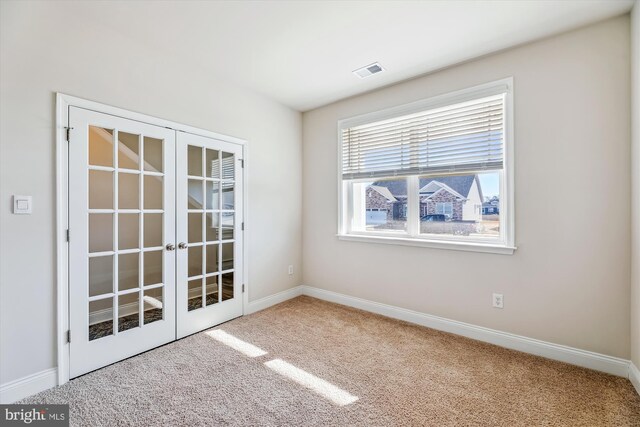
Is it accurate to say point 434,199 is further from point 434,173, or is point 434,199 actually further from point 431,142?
point 431,142

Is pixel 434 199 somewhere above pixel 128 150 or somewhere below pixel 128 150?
below

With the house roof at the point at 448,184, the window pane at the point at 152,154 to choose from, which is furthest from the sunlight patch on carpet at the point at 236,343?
the house roof at the point at 448,184

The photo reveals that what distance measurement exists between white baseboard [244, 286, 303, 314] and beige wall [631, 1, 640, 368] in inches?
129

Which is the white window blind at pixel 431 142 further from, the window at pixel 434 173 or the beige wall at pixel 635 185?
the beige wall at pixel 635 185

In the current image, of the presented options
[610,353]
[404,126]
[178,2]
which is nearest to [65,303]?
[178,2]

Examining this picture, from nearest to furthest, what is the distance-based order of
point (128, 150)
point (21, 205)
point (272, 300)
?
point (21, 205), point (128, 150), point (272, 300)

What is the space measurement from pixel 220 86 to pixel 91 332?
2.56 m

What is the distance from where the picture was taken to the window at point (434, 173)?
2.68 metres

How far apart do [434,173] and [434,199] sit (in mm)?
282

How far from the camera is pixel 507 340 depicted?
2592 mm

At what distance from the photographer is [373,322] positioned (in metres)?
3.19

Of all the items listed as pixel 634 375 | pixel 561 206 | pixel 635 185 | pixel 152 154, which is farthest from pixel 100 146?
pixel 634 375

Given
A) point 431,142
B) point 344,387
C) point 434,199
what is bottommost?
point 344,387

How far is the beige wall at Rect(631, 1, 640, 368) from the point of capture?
1.97m
